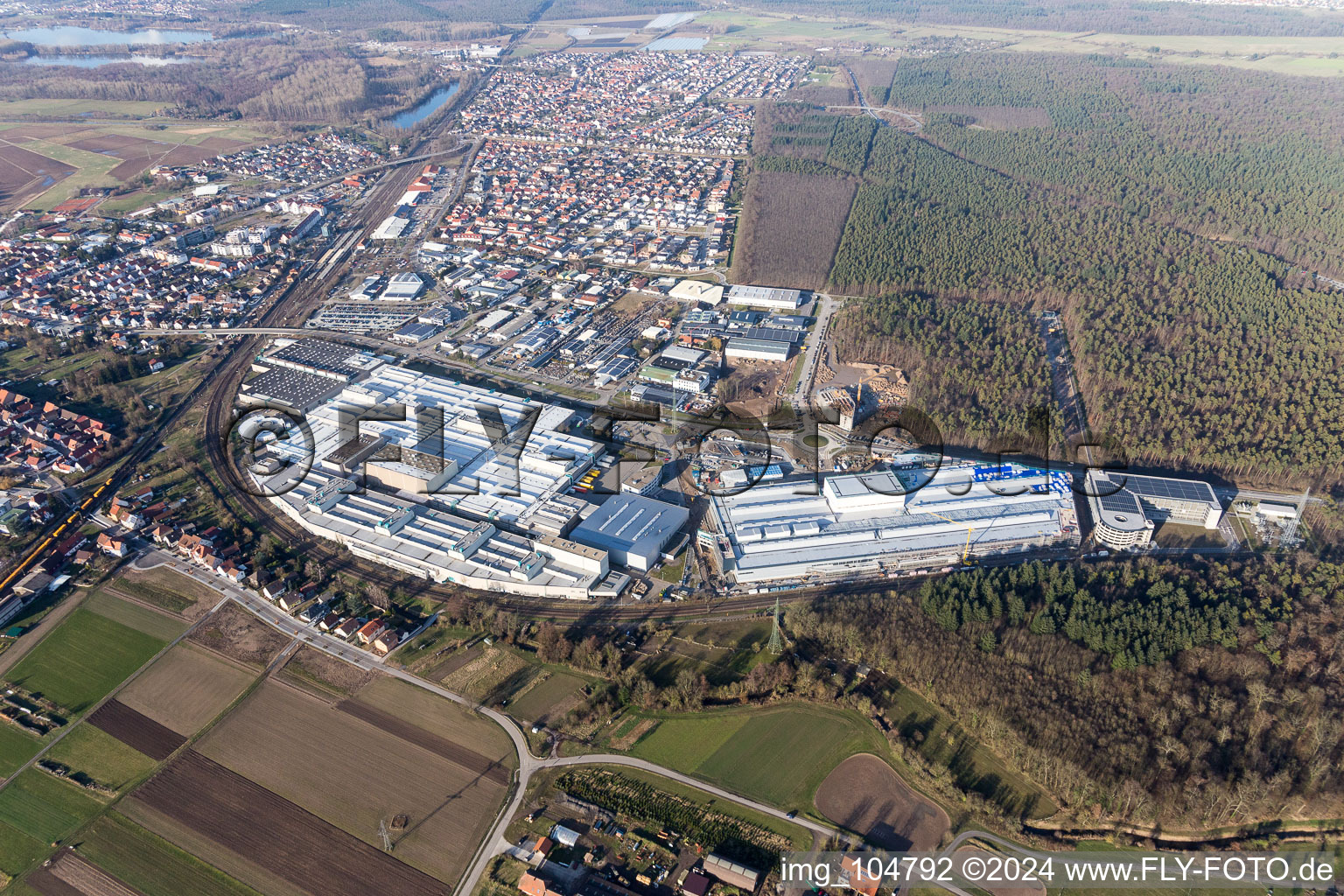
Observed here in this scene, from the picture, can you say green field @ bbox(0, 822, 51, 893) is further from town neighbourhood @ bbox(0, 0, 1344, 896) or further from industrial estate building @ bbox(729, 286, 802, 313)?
industrial estate building @ bbox(729, 286, 802, 313)

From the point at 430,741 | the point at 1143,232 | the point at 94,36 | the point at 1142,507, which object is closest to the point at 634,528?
the point at 430,741

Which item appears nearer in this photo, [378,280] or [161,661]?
[161,661]

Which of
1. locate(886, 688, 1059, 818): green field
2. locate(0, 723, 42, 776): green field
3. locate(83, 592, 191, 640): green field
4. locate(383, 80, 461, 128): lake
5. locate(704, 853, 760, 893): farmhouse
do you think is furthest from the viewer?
locate(383, 80, 461, 128): lake

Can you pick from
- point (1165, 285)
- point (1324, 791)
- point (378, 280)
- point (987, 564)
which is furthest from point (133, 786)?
point (1165, 285)

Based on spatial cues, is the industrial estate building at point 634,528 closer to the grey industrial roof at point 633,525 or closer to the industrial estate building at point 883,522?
the grey industrial roof at point 633,525

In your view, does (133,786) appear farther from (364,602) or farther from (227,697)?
(364,602)

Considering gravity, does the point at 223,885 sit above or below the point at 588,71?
below

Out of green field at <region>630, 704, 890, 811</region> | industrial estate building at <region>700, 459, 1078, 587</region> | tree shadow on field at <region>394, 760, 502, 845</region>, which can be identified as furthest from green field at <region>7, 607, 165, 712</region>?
industrial estate building at <region>700, 459, 1078, 587</region>
